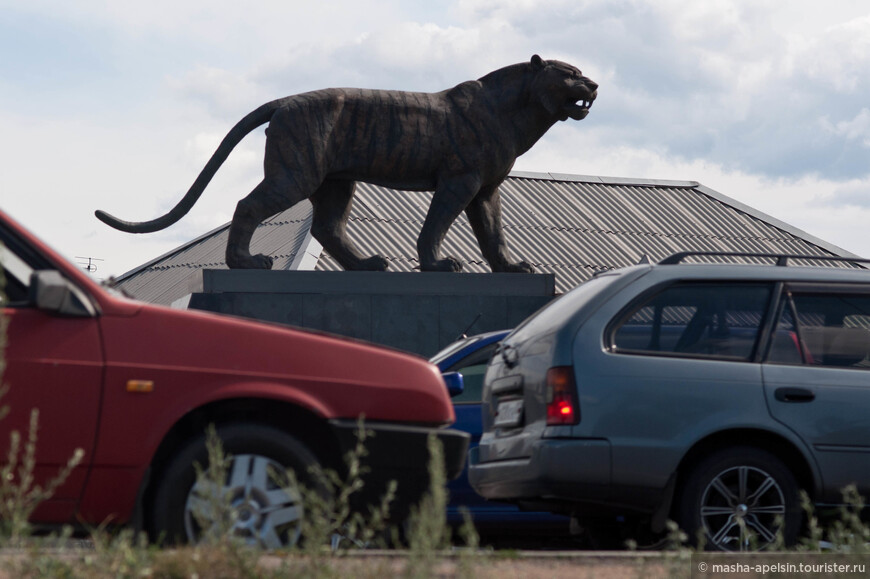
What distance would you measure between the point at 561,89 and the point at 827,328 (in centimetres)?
726

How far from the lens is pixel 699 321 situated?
19.7 ft

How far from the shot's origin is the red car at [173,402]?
452 cm

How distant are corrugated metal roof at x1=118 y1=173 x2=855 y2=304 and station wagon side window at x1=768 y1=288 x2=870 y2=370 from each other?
46.7 feet

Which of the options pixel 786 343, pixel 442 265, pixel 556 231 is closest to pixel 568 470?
pixel 786 343

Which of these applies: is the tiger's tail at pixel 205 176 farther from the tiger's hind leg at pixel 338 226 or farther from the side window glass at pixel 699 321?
the side window glass at pixel 699 321

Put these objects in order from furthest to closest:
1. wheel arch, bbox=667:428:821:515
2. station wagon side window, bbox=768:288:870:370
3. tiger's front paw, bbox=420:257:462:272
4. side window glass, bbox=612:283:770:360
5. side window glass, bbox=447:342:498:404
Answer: tiger's front paw, bbox=420:257:462:272, side window glass, bbox=447:342:498:404, station wagon side window, bbox=768:288:870:370, side window glass, bbox=612:283:770:360, wheel arch, bbox=667:428:821:515

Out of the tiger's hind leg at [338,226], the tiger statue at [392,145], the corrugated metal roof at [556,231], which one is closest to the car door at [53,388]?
the tiger statue at [392,145]

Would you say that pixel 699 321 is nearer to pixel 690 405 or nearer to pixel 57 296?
pixel 690 405

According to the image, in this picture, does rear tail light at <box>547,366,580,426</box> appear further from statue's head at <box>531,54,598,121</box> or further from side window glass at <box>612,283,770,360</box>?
statue's head at <box>531,54,598,121</box>

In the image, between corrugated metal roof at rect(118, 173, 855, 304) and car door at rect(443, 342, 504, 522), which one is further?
corrugated metal roof at rect(118, 173, 855, 304)

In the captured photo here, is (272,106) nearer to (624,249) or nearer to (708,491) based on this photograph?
(708,491)

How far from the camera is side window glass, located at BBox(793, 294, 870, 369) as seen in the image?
6.13m

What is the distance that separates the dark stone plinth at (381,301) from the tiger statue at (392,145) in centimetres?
31

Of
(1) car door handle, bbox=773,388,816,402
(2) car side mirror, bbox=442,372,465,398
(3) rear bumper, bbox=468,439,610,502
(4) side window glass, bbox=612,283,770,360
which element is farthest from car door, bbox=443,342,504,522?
(1) car door handle, bbox=773,388,816,402
